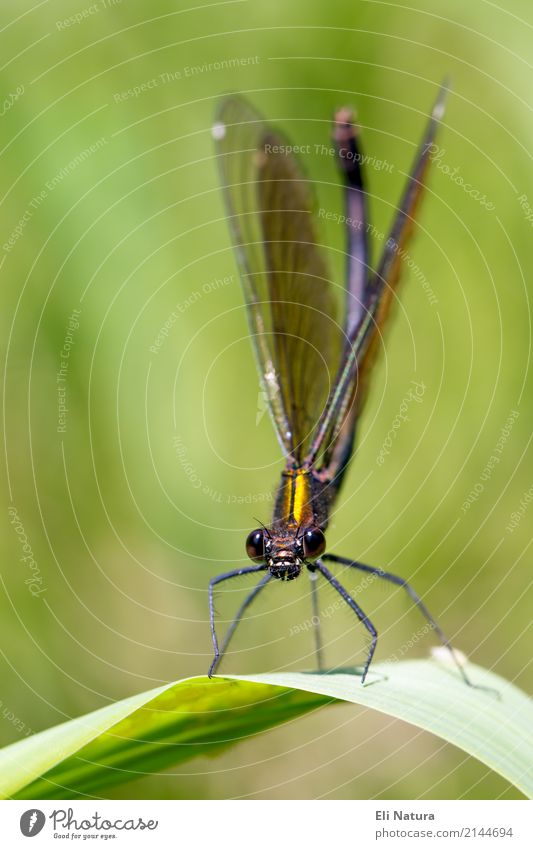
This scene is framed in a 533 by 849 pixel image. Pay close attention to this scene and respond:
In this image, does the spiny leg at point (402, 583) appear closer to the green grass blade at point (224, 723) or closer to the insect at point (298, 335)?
the insect at point (298, 335)

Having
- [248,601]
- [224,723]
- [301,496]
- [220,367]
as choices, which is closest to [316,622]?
[248,601]

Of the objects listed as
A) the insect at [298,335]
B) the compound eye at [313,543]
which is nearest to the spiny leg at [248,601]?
the insect at [298,335]

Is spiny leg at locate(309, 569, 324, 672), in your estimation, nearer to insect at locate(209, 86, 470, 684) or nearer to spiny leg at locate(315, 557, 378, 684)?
insect at locate(209, 86, 470, 684)

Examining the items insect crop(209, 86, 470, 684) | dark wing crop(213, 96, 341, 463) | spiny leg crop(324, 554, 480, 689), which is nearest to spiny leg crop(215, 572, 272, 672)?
insect crop(209, 86, 470, 684)

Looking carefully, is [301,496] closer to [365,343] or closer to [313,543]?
[313,543]

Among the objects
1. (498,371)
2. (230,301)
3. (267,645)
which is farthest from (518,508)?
(230,301)
